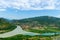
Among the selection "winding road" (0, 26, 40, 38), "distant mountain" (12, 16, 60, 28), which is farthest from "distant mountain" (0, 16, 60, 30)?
"winding road" (0, 26, 40, 38)

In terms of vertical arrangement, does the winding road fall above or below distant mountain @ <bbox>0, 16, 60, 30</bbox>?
below

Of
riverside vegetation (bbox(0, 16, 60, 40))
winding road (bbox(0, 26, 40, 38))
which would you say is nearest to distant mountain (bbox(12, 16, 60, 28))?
riverside vegetation (bbox(0, 16, 60, 40))

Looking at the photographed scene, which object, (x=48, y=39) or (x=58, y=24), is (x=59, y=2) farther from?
(x=48, y=39)

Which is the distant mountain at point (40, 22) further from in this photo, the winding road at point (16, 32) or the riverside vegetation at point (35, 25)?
the winding road at point (16, 32)

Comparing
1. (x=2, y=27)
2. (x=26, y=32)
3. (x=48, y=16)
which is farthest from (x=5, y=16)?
(x=48, y=16)

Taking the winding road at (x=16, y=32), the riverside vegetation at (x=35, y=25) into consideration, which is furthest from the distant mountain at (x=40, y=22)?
the winding road at (x=16, y=32)

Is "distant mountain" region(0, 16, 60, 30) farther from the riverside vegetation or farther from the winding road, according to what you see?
the winding road

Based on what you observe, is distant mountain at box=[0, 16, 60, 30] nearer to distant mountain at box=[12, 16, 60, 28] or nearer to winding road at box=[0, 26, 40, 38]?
distant mountain at box=[12, 16, 60, 28]

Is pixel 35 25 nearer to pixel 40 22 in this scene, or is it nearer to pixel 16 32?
pixel 40 22

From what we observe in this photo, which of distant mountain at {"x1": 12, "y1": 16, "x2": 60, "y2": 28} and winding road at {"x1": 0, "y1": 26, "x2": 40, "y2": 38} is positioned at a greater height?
distant mountain at {"x1": 12, "y1": 16, "x2": 60, "y2": 28}
